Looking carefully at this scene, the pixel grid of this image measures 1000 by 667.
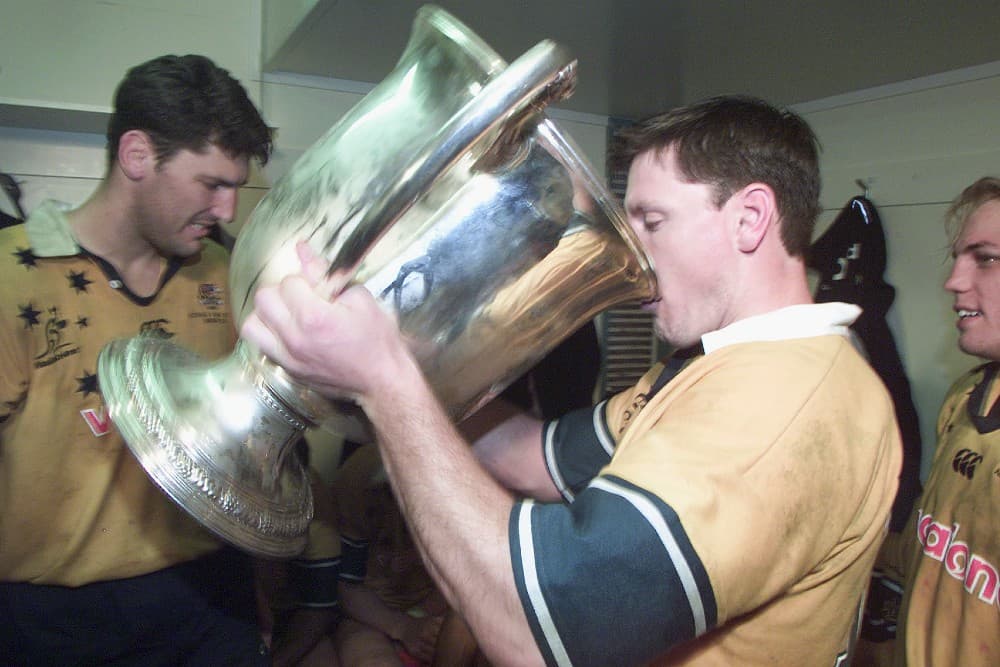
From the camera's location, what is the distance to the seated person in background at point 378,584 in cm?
161

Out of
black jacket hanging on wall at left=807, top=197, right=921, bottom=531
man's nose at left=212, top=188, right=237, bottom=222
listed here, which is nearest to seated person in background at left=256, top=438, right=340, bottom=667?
man's nose at left=212, top=188, right=237, bottom=222

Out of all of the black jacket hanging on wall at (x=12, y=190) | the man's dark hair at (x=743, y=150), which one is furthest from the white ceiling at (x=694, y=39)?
the black jacket hanging on wall at (x=12, y=190)

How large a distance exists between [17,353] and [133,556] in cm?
34

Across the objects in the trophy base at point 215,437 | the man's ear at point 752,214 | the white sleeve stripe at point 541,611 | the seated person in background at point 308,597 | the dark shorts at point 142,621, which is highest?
the man's ear at point 752,214

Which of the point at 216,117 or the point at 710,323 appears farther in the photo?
the point at 216,117

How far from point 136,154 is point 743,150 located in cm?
87

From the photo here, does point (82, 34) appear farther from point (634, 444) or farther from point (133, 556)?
point (634, 444)

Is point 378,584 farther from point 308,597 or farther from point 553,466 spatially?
point 553,466

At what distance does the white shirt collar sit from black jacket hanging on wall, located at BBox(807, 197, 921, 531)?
94 cm

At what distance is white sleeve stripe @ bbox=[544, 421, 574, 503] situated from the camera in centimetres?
89

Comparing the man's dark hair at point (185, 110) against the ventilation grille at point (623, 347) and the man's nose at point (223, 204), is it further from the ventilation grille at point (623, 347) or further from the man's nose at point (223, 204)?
the ventilation grille at point (623, 347)

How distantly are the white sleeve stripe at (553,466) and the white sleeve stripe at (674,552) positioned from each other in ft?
1.35

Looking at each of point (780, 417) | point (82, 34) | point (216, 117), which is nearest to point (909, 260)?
point (780, 417)

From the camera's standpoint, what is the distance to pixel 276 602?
63.5 inches
